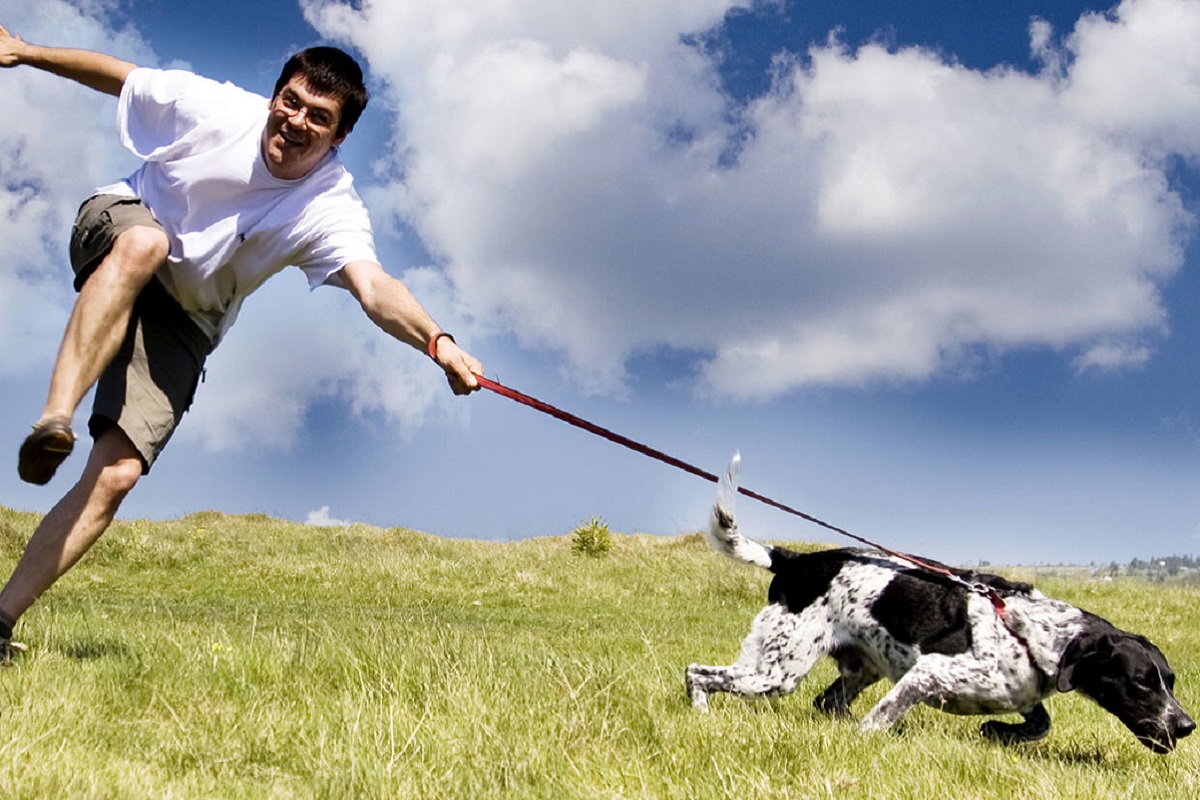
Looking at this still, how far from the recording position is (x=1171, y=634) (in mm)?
14672

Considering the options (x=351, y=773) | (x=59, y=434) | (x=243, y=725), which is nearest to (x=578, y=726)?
(x=351, y=773)

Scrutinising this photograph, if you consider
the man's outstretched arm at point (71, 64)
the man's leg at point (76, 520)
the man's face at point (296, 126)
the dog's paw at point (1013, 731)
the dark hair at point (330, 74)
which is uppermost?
the man's outstretched arm at point (71, 64)

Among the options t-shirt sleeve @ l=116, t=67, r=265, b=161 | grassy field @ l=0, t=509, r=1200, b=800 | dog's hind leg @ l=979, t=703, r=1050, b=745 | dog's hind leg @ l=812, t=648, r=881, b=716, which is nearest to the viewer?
grassy field @ l=0, t=509, r=1200, b=800

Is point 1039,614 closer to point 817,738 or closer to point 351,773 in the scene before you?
point 817,738

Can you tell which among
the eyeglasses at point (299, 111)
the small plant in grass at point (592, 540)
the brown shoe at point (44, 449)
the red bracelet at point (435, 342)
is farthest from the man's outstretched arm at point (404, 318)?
the small plant in grass at point (592, 540)

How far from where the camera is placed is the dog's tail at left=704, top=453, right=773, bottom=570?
214 inches

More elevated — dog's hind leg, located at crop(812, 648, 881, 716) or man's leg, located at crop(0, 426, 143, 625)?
man's leg, located at crop(0, 426, 143, 625)

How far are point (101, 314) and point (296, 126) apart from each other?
1.07 meters

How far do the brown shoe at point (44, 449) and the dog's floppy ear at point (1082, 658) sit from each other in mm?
4345

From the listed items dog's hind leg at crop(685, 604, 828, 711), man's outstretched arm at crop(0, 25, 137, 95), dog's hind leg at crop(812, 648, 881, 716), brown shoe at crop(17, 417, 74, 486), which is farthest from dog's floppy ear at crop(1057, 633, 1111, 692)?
man's outstretched arm at crop(0, 25, 137, 95)

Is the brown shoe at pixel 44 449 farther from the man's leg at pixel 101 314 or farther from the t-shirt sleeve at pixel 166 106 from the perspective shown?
the t-shirt sleeve at pixel 166 106

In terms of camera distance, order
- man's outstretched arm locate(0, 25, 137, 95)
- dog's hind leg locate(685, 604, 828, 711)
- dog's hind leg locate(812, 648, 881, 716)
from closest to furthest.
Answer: man's outstretched arm locate(0, 25, 137, 95)
dog's hind leg locate(685, 604, 828, 711)
dog's hind leg locate(812, 648, 881, 716)

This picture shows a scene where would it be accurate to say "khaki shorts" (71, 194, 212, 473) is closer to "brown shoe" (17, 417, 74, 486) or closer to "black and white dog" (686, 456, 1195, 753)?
"brown shoe" (17, 417, 74, 486)

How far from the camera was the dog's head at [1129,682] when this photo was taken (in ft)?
15.5
